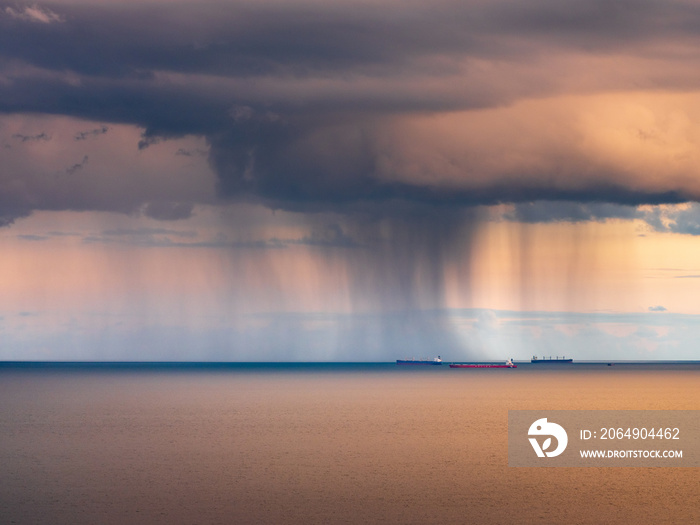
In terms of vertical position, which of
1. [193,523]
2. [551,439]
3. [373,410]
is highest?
[373,410]

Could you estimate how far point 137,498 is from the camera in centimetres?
4344

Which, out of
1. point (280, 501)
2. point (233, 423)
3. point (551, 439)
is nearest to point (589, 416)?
point (551, 439)

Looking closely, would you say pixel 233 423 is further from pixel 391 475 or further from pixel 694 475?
pixel 694 475

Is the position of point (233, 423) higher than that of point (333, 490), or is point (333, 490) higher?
point (233, 423)

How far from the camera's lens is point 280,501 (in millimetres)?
42594

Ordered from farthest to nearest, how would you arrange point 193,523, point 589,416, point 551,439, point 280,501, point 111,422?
point 589,416, point 111,422, point 551,439, point 280,501, point 193,523

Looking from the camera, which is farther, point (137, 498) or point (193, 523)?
point (137, 498)

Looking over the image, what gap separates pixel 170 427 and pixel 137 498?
37552mm

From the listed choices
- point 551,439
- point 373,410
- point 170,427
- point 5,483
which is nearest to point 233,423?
point 170,427

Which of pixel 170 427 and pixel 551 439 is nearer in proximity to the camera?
pixel 551 439

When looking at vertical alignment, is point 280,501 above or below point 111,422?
below

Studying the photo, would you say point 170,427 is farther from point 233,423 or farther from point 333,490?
point 333,490

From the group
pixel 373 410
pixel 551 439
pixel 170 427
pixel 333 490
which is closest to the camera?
pixel 333 490

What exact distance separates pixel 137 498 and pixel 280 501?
748 cm
